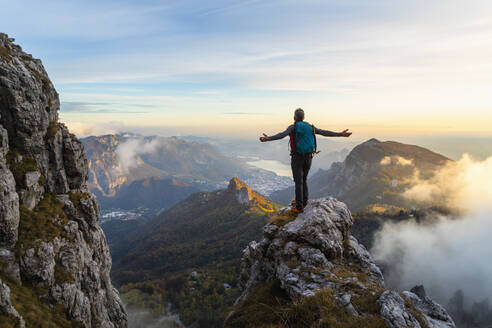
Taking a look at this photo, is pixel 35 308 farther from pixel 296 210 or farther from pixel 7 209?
pixel 296 210

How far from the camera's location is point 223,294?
367ft

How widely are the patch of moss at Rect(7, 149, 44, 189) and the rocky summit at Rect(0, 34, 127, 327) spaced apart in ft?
0.25

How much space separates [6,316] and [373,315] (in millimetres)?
18107

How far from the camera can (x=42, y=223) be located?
2470 cm

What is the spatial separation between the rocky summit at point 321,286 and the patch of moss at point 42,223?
65.4ft

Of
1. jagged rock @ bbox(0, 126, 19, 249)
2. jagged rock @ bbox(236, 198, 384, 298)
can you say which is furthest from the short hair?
jagged rock @ bbox(0, 126, 19, 249)

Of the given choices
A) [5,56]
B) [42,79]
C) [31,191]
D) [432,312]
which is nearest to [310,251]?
[432,312]

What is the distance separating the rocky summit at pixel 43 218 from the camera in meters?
20.0

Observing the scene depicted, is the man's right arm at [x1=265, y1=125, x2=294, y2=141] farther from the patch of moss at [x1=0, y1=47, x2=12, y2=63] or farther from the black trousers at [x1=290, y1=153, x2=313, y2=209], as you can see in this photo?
the patch of moss at [x1=0, y1=47, x2=12, y2=63]

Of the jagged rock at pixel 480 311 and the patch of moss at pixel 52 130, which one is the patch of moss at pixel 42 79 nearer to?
the patch of moss at pixel 52 130

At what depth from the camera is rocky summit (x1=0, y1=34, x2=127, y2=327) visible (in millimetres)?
20000

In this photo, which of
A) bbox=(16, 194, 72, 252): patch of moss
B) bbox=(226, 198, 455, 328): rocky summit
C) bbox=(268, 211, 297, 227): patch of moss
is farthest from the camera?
bbox=(16, 194, 72, 252): patch of moss

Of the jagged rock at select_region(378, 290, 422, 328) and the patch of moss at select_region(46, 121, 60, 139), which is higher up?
the patch of moss at select_region(46, 121, 60, 139)

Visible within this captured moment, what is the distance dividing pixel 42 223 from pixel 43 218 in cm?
85
